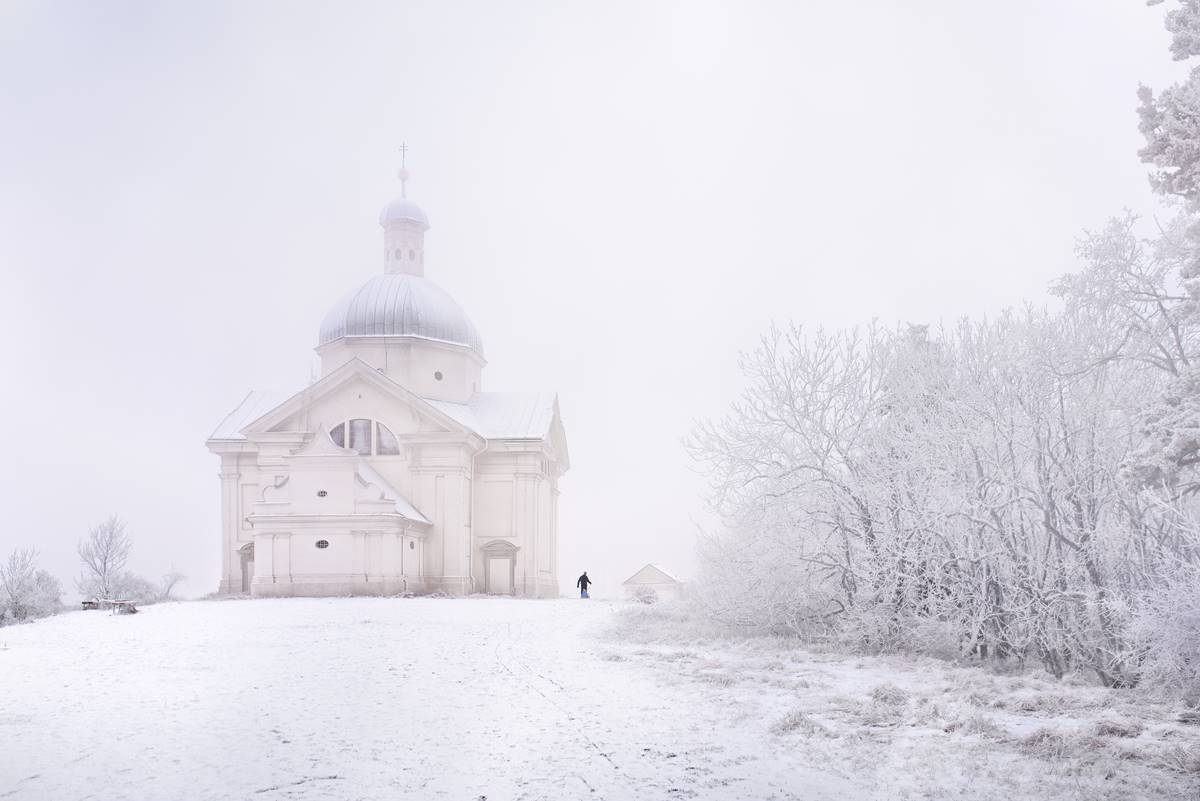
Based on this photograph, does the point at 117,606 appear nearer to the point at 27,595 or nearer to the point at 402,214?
the point at 27,595

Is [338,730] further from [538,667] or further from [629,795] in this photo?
[538,667]

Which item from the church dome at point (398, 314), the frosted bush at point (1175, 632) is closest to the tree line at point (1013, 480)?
the frosted bush at point (1175, 632)

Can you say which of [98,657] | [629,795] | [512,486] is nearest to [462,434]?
[512,486]

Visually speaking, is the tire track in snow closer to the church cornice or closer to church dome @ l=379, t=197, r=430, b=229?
the church cornice

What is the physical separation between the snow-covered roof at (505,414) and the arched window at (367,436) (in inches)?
84.9

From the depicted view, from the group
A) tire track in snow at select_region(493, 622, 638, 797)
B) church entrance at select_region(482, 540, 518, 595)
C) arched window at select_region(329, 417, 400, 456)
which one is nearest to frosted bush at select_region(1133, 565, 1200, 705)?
tire track in snow at select_region(493, 622, 638, 797)

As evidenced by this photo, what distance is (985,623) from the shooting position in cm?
1543

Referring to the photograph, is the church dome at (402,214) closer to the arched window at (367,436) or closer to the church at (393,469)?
the church at (393,469)

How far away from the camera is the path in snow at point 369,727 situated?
26.5ft

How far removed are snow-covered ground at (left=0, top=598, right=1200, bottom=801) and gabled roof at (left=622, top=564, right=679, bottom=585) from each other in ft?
121

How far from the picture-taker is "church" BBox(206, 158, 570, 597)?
3709cm

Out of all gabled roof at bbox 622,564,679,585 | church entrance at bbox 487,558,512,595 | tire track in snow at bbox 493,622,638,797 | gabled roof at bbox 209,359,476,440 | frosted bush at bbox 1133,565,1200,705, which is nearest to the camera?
tire track in snow at bbox 493,622,638,797

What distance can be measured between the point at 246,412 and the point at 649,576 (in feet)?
71.2

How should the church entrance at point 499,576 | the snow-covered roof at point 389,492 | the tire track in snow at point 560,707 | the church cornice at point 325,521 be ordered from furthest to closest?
the church entrance at point 499,576 → the snow-covered roof at point 389,492 → the church cornice at point 325,521 → the tire track in snow at point 560,707
